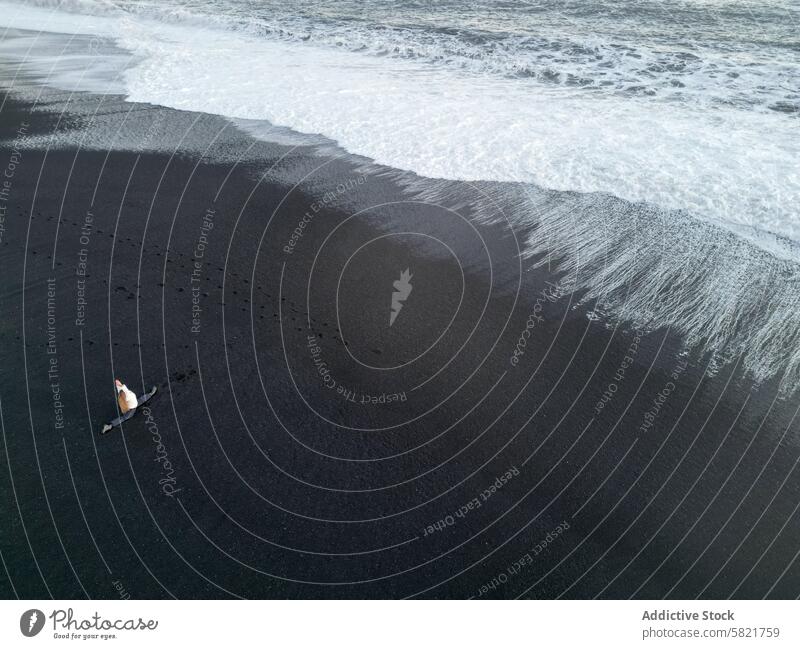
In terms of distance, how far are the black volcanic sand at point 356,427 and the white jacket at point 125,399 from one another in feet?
0.92

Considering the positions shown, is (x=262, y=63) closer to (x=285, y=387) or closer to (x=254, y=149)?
(x=254, y=149)

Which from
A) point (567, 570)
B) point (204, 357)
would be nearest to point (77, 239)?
point (204, 357)

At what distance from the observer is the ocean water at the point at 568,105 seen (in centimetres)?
1193

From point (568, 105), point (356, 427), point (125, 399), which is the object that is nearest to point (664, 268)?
point (356, 427)

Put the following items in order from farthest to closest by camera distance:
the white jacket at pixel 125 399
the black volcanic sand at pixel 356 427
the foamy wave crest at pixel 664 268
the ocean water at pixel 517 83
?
the ocean water at pixel 517 83 < the foamy wave crest at pixel 664 268 < the white jacket at pixel 125 399 < the black volcanic sand at pixel 356 427

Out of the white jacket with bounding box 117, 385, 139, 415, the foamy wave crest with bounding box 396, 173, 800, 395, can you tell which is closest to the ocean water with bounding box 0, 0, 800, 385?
the foamy wave crest with bounding box 396, 173, 800, 395

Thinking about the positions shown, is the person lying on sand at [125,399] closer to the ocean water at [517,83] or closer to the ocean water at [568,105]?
the ocean water at [568,105]

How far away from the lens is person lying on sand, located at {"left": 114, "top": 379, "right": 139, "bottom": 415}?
9453 mm

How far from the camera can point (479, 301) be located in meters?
11.4

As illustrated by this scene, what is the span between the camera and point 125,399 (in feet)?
31.0

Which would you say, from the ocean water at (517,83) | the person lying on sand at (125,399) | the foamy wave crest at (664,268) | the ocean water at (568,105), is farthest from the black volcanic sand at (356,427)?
the ocean water at (517,83)

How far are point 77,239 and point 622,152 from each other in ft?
39.9

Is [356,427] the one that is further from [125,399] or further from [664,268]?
[664,268]

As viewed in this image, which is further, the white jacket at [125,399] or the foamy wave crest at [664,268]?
the foamy wave crest at [664,268]
